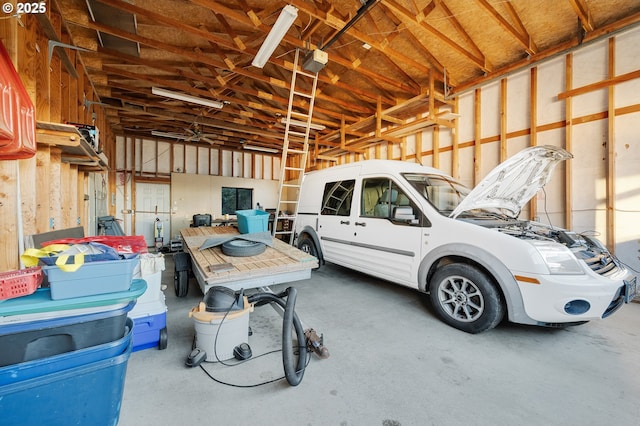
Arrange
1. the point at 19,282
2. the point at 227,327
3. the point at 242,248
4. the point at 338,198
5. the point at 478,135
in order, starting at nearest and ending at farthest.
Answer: the point at 19,282 → the point at 227,327 → the point at 242,248 → the point at 338,198 → the point at 478,135

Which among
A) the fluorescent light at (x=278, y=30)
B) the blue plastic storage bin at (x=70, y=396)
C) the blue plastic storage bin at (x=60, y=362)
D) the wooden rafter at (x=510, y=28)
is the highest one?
the wooden rafter at (x=510, y=28)

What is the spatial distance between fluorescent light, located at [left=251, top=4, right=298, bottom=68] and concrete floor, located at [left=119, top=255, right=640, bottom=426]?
3417 mm

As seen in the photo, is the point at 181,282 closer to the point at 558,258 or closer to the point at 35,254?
the point at 35,254

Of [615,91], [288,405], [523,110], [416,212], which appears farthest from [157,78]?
[615,91]

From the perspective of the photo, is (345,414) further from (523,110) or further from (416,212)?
(523,110)

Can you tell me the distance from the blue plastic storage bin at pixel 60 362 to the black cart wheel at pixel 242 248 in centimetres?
140

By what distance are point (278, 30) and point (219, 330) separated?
11.1 ft

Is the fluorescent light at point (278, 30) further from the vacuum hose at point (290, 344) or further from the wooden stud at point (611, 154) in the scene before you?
the wooden stud at point (611, 154)

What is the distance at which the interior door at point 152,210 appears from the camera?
8625mm

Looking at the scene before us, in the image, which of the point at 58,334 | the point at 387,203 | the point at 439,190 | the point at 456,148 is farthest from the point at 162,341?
the point at 456,148

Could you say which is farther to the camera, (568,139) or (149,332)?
(568,139)

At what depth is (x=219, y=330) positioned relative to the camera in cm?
190

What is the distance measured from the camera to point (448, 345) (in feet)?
7.42

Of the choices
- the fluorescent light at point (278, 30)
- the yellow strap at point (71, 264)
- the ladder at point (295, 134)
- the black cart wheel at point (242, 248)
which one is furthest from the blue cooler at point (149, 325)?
the fluorescent light at point (278, 30)
